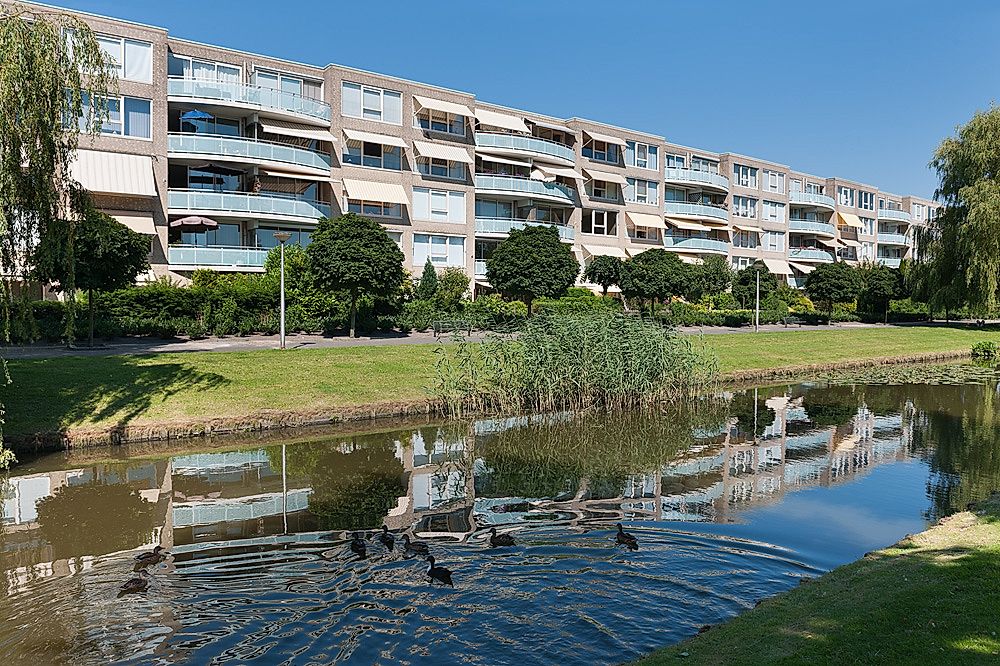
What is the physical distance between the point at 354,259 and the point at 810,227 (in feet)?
194

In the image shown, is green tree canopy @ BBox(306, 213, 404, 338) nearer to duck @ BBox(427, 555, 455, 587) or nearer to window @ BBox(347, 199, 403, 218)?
window @ BBox(347, 199, 403, 218)

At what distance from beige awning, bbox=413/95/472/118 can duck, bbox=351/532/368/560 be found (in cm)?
3933

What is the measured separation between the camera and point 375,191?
1657 inches

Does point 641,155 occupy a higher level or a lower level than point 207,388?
higher

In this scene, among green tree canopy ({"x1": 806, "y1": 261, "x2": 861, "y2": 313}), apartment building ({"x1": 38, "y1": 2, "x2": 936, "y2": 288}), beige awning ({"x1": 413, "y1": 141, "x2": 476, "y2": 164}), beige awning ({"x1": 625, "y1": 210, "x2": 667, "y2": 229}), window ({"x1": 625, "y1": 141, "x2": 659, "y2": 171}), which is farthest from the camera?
window ({"x1": 625, "y1": 141, "x2": 659, "y2": 171})

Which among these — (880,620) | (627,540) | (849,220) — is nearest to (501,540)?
(627,540)

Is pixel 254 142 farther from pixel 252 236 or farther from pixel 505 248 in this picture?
pixel 505 248

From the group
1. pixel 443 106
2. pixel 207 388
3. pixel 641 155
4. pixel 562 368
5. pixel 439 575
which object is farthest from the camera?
pixel 641 155

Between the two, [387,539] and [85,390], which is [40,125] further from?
[387,539]

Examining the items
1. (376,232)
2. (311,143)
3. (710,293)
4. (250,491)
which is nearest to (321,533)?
(250,491)

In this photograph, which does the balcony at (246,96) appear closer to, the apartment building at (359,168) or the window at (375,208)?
the apartment building at (359,168)

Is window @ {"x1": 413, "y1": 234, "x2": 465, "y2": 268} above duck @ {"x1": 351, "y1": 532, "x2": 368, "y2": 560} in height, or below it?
above

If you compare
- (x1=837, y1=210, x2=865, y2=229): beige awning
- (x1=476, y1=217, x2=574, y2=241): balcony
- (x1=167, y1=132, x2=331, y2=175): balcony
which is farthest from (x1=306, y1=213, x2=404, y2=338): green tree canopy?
(x1=837, y1=210, x2=865, y2=229): beige awning

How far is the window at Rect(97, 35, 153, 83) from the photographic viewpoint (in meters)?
33.8
